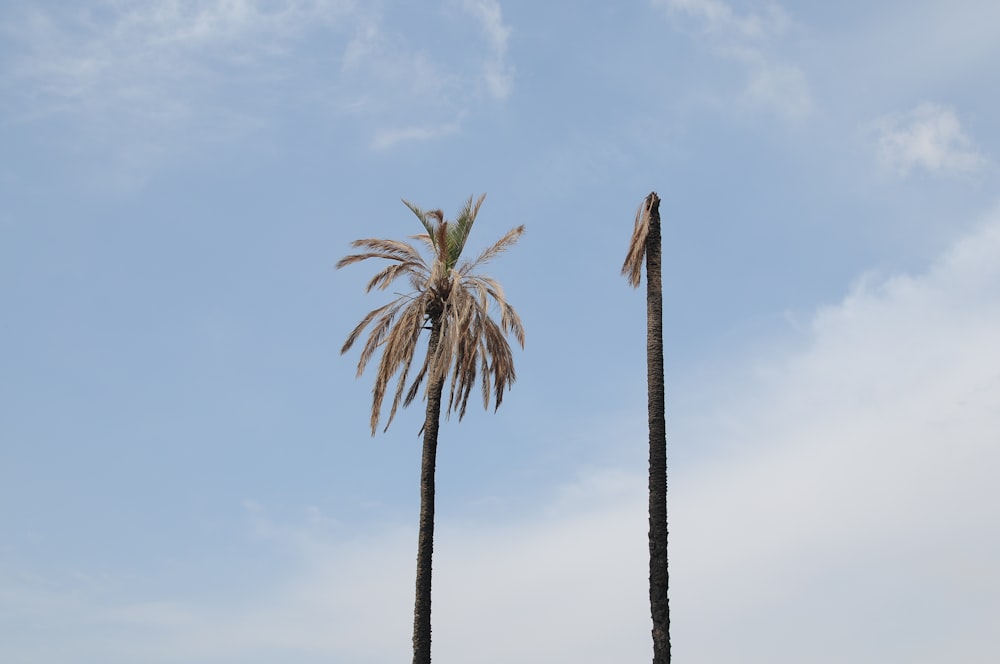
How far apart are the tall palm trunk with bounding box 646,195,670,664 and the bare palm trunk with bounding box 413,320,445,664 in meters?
8.04

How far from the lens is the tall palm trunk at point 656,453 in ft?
87.0

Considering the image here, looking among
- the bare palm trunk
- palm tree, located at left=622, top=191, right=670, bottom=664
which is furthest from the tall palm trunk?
the bare palm trunk

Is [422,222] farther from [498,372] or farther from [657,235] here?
[657,235]

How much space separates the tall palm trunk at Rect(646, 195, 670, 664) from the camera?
2652 cm

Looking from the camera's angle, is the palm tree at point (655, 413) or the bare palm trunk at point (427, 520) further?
the bare palm trunk at point (427, 520)

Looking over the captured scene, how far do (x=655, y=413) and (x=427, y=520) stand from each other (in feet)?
28.7

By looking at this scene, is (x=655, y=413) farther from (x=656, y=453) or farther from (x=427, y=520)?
(x=427, y=520)

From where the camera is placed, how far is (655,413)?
93.7 feet

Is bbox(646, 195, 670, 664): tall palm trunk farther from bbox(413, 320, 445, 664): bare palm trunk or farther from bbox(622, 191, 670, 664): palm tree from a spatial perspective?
bbox(413, 320, 445, 664): bare palm trunk

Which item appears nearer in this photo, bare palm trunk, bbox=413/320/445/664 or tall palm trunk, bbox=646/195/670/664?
tall palm trunk, bbox=646/195/670/664

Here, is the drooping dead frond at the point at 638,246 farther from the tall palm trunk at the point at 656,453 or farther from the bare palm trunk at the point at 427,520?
the bare palm trunk at the point at 427,520

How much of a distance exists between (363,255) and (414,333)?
3402 millimetres

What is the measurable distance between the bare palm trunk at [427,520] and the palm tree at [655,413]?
24.7 ft

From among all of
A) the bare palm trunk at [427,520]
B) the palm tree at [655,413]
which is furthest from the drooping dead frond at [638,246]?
the bare palm trunk at [427,520]
